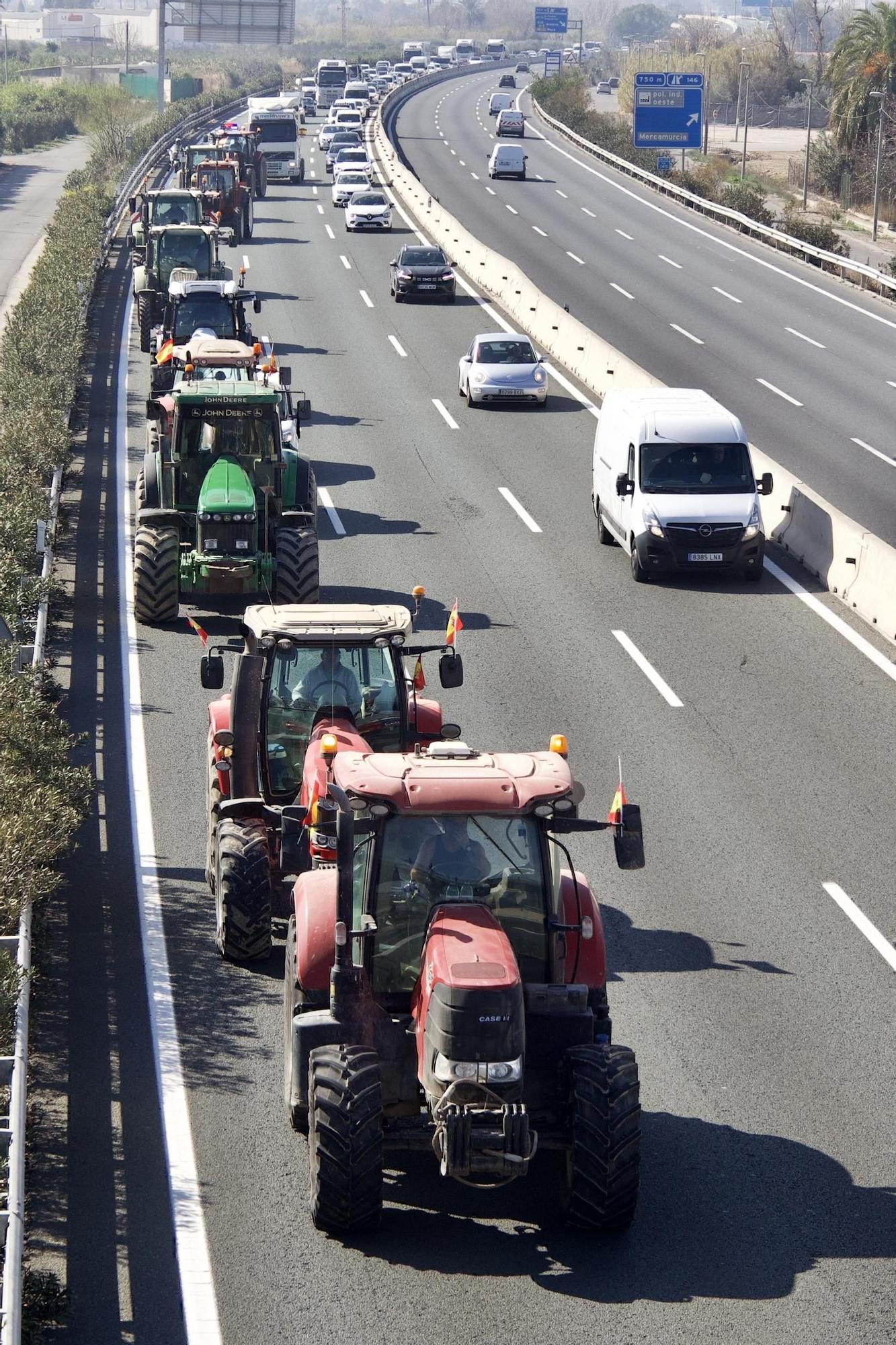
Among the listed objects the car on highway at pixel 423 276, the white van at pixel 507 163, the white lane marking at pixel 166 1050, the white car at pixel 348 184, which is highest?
the white van at pixel 507 163

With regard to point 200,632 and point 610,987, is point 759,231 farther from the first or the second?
point 610,987

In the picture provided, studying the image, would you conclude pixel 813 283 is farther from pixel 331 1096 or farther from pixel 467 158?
pixel 331 1096

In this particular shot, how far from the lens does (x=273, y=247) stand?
56.9 meters

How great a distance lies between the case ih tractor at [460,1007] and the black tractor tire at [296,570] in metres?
11.9

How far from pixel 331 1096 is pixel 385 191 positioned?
63.9m

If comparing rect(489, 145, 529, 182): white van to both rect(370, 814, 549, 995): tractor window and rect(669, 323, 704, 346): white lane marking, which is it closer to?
rect(669, 323, 704, 346): white lane marking

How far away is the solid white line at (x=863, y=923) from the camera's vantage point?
545 inches

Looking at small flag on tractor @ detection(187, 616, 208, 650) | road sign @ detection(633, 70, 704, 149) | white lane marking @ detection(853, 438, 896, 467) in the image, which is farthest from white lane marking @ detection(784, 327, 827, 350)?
road sign @ detection(633, 70, 704, 149)

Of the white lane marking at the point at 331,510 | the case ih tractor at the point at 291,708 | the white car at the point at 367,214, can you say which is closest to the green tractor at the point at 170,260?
the white lane marking at the point at 331,510

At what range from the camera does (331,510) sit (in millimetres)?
28359

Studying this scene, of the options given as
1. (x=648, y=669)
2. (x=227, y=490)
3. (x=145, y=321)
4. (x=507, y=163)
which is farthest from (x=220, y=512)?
(x=507, y=163)


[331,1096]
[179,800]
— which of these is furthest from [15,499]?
[331,1096]

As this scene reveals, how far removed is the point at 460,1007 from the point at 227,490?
14224 millimetres

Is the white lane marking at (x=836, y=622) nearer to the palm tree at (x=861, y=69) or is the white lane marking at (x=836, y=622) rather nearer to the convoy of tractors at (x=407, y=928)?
the convoy of tractors at (x=407, y=928)
